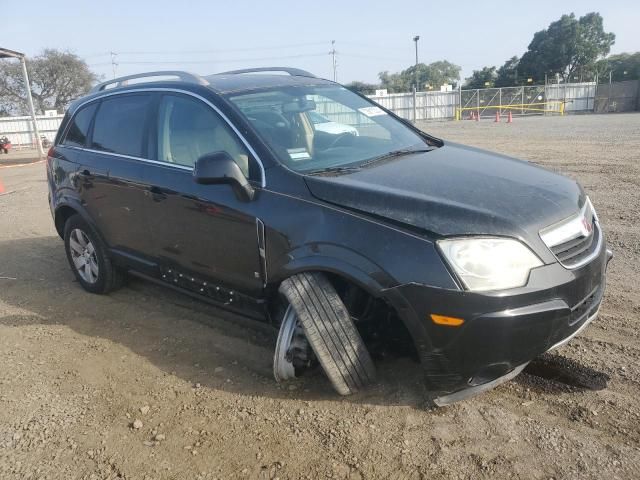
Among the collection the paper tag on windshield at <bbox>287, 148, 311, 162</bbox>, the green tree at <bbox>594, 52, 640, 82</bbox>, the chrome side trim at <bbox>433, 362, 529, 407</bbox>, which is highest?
the green tree at <bbox>594, 52, 640, 82</bbox>

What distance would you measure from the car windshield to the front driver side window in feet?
0.59

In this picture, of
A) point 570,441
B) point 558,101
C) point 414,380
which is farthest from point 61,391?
point 558,101

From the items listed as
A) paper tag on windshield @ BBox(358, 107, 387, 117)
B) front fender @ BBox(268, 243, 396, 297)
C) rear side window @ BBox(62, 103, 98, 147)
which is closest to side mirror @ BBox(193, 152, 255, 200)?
front fender @ BBox(268, 243, 396, 297)

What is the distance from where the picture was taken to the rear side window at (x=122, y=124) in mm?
4184

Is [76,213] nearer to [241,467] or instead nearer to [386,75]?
[241,467]

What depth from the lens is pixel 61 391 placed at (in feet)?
11.3

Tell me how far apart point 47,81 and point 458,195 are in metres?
58.7

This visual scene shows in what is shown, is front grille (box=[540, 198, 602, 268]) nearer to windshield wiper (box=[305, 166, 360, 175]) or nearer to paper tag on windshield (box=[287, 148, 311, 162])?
windshield wiper (box=[305, 166, 360, 175])

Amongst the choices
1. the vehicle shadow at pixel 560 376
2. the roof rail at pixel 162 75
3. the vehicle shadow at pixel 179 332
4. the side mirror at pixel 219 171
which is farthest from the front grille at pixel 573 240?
the roof rail at pixel 162 75

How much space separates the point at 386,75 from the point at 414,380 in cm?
9355

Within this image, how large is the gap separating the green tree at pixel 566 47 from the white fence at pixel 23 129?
5103 centimetres

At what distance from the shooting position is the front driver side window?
3.44 metres

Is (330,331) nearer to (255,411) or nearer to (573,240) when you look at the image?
(255,411)

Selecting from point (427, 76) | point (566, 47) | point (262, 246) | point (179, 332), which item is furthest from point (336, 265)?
point (427, 76)
